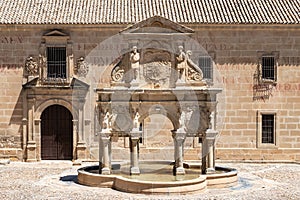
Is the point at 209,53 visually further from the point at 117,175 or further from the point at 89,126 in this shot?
the point at 117,175

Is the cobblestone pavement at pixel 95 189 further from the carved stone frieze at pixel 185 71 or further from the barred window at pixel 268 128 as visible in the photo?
the carved stone frieze at pixel 185 71

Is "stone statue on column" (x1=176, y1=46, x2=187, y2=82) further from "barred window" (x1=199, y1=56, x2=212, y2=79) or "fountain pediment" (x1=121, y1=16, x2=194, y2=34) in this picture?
"barred window" (x1=199, y1=56, x2=212, y2=79)

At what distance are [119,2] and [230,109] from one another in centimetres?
684

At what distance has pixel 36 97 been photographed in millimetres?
25000

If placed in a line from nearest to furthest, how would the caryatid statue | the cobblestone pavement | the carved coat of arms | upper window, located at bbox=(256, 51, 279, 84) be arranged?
the cobblestone pavement
the caryatid statue
the carved coat of arms
upper window, located at bbox=(256, 51, 279, 84)

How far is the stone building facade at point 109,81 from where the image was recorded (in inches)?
985

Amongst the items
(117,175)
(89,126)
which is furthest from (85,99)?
(117,175)

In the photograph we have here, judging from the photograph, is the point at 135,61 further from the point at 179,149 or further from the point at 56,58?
the point at 56,58

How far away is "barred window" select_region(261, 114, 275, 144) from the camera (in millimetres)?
25672

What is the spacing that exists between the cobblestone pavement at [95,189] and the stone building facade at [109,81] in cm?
160

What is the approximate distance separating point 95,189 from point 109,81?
851 cm

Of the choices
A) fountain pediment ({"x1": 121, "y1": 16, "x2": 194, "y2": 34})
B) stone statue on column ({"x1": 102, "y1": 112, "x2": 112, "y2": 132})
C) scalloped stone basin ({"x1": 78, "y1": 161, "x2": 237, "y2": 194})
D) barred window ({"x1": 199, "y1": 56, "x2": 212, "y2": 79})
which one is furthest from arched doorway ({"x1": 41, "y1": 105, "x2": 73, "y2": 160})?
stone statue on column ({"x1": 102, "y1": 112, "x2": 112, "y2": 132})

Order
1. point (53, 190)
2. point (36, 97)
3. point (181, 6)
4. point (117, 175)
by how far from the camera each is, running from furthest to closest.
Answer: point (181, 6)
point (36, 97)
point (117, 175)
point (53, 190)

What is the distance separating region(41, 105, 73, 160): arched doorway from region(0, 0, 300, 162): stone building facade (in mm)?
42
